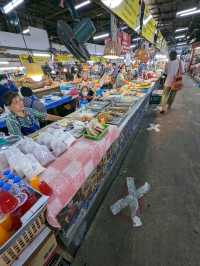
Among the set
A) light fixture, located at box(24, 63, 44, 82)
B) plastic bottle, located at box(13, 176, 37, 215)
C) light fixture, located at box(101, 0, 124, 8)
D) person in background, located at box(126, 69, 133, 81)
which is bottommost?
plastic bottle, located at box(13, 176, 37, 215)

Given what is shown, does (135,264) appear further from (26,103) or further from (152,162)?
(26,103)

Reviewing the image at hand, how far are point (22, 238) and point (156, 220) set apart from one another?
1655 millimetres

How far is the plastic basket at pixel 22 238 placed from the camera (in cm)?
77

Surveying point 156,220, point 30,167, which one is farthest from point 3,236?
point 156,220

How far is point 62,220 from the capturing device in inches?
55.9

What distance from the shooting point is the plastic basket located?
0.77 m

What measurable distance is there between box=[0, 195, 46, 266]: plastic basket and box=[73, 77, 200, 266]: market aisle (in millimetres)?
970

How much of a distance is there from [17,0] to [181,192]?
24.1 ft

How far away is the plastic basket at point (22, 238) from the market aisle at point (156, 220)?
970 mm

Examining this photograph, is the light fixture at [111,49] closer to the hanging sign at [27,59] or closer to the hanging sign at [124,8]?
the hanging sign at [124,8]

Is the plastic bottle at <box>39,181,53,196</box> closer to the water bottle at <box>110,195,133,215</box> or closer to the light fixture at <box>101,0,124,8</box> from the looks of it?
the water bottle at <box>110,195,133,215</box>

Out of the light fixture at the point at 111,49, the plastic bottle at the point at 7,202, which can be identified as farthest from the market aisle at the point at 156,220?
the light fixture at the point at 111,49

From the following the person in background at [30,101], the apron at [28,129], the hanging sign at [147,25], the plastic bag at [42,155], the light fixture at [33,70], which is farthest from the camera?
the hanging sign at [147,25]

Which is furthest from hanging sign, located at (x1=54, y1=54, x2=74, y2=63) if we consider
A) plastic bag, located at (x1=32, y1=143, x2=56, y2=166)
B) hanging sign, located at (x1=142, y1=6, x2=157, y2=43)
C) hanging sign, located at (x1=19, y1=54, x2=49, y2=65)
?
plastic bag, located at (x1=32, y1=143, x2=56, y2=166)
